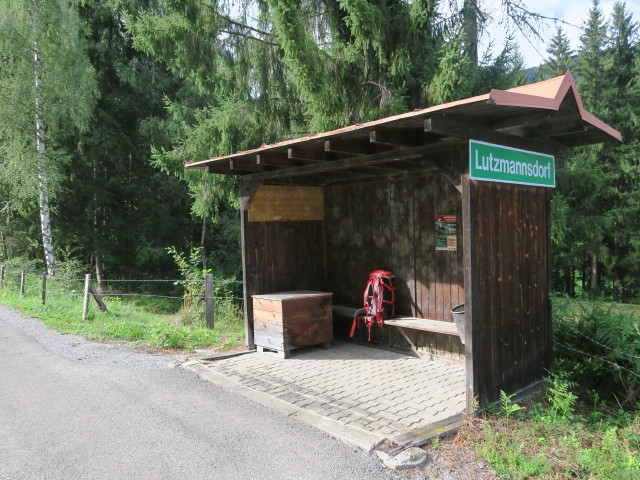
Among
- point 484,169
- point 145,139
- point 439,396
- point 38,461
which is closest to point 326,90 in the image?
point 484,169

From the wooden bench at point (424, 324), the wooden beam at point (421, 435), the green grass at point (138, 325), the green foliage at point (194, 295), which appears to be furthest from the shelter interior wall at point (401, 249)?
the green foliage at point (194, 295)

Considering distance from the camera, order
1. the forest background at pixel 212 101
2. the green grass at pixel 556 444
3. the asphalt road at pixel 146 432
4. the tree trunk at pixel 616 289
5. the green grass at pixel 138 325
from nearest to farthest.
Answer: the green grass at pixel 556 444 < the asphalt road at pixel 146 432 < the green grass at pixel 138 325 < the forest background at pixel 212 101 < the tree trunk at pixel 616 289

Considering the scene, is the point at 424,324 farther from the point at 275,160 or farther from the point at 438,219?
the point at 275,160

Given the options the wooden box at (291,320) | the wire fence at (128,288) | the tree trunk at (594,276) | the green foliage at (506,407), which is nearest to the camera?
the green foliage at (506,407)

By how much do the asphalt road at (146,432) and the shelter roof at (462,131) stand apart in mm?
2725

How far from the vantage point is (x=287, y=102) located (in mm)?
9297

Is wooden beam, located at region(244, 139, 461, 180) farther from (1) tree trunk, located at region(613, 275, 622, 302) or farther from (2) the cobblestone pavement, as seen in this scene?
A: (1) tree trunk, located at region(613, 275, 622, 302)

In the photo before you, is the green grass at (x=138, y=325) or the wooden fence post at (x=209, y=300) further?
the wooden fence post at (x=209, y=300)

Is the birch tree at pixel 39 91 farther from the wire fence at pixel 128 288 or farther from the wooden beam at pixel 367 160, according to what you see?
the wooden beam at pixel 367 160

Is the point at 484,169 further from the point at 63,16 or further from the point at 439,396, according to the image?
the point at 63,16

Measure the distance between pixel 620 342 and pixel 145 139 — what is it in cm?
1598

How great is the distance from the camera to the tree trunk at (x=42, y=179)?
1516 centimetres

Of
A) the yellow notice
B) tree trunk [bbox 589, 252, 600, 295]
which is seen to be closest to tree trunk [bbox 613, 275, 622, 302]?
tree trunk [bbox 589, 252, 600, 295]

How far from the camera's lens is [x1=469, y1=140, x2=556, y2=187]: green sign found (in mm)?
4402
